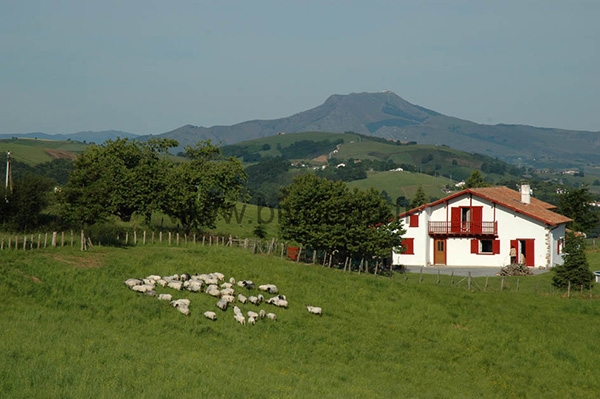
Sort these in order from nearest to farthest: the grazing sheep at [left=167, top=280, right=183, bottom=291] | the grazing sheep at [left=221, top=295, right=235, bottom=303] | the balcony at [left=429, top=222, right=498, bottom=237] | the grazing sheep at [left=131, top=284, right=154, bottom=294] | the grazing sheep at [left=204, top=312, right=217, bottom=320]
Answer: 1. the grazing sheep at [left=204, top=312, right=217, bottom=320]
2. the grazing sheep at [left=131, top=284, right=154, bottom=294]
3. the grazing sheep at [left=221, top=295, right=235, bottom=303]
4. the grazing sheep at [left=167, top=280, right=183, bottom=291]
5. the balcony at [left=429, top=222, right=498, bottom=237]

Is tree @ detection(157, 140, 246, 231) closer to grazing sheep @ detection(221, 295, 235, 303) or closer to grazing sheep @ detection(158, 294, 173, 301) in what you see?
grazing sheep @ detection(221, 295, 235, 303)

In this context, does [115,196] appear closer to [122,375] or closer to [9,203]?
[9,203]

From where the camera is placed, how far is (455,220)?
205ft

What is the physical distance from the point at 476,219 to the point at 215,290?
36880 millimetres

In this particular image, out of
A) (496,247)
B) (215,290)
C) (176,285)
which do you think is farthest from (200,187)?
(496,247)

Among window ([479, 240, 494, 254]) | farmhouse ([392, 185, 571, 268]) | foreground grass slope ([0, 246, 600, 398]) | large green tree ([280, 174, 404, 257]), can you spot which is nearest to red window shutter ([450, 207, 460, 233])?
farmhouse ([392, 185, 571, 268])

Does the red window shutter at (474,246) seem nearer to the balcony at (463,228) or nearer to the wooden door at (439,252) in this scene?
the balcony at (463,228)

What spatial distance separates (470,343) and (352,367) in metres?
8.89

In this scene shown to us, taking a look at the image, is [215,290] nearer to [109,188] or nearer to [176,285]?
[176,285]

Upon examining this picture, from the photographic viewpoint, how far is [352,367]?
1045 inches

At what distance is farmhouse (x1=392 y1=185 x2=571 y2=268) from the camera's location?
59500mm

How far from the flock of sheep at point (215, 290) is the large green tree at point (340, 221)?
16.9 metres

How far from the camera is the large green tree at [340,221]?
51562mm

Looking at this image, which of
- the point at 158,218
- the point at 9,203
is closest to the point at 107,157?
the point at 9,203
